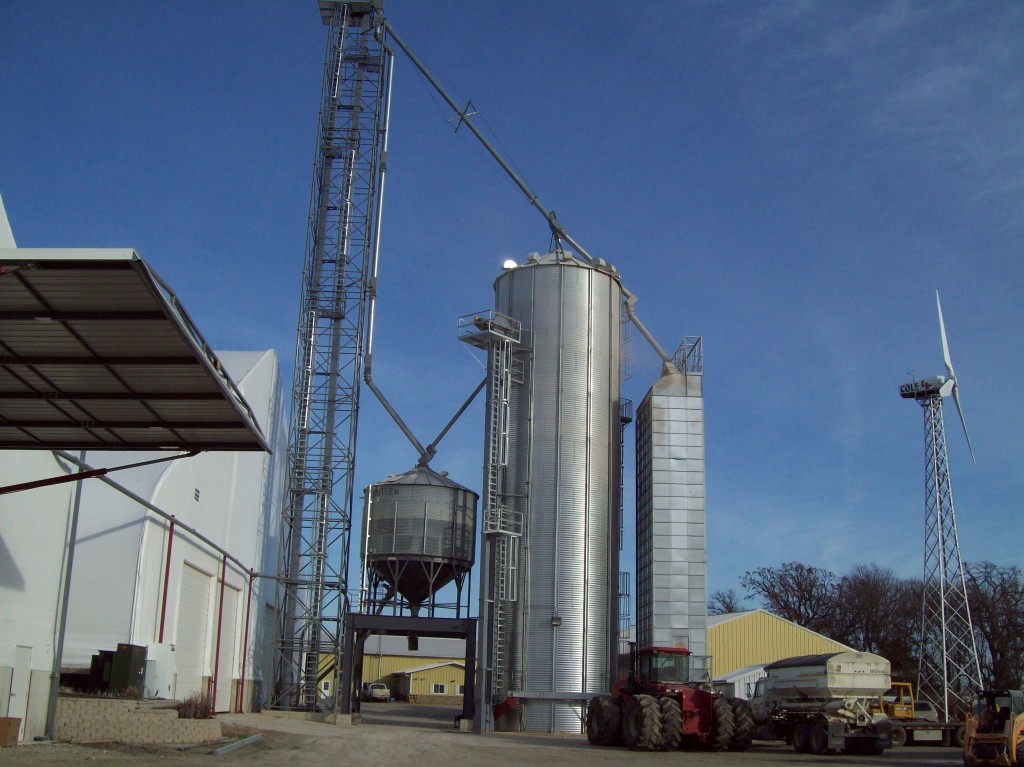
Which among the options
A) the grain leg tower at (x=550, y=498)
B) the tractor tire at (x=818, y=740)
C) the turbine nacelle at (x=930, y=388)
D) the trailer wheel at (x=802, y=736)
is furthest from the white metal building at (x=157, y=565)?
the turbine nacelle at (x=930, y=388)

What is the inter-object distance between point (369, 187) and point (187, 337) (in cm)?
3111

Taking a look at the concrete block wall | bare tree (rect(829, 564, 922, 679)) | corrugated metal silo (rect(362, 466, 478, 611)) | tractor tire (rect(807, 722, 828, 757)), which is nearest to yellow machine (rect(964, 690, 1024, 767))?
tractor tire (rect(807, 722, 828, 757))

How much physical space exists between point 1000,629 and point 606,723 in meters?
50.7

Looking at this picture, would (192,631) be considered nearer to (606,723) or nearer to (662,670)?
(606,723)

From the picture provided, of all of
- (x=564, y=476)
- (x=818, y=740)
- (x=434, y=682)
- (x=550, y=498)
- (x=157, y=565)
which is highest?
(x=564, y=476)

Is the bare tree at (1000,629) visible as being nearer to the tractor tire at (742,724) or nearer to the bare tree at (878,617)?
the bare tree at (878,617)

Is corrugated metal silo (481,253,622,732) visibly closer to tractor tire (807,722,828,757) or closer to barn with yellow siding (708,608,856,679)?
tractor tire (807,722,828,757)

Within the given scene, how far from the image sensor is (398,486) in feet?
131

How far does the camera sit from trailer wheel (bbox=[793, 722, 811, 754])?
2714cm

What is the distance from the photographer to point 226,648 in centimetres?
3781

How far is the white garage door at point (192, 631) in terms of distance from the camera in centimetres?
3206

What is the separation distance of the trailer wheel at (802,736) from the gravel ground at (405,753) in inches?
12.1

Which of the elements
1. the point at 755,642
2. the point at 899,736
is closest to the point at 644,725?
the point at 899,736

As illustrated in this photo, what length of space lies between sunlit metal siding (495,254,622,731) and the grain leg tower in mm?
39
